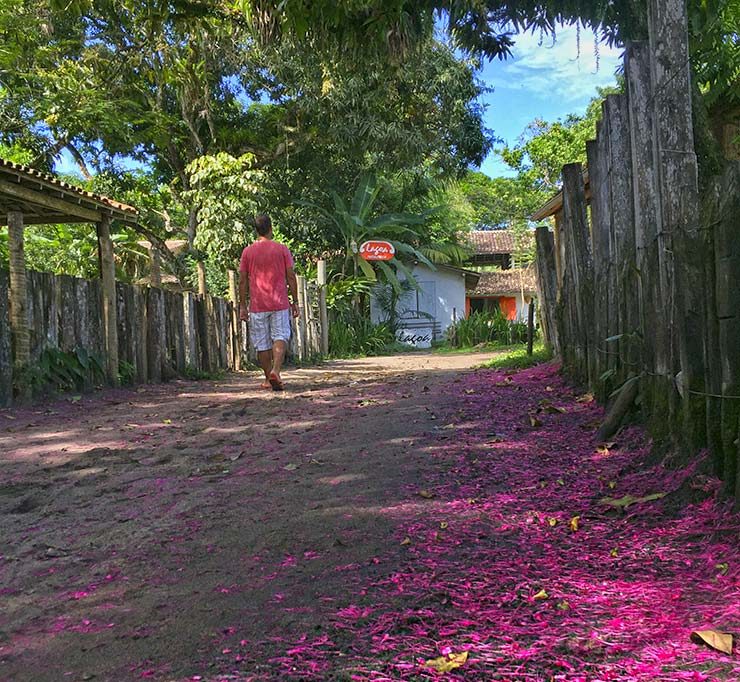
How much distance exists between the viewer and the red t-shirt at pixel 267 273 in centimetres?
771

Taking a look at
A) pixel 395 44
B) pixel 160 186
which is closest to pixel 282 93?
pixel 160 186

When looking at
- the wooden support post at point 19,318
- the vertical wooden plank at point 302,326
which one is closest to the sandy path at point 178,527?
the wooden support post at point 19,318

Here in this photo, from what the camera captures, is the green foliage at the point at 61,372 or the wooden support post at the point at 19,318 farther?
the green foliage at the point at 61,372

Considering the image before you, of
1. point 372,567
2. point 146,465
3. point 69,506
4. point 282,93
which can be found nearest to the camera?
point 372,567

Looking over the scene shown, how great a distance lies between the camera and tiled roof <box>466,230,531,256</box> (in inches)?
1477

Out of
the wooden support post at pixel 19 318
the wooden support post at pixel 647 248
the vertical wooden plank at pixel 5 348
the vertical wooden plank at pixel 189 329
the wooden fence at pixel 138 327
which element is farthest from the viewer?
the vertical wooden plank at pixel 189 329

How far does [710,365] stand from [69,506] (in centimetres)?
277

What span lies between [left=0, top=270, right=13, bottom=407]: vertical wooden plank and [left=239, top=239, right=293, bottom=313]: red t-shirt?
90.8 inches

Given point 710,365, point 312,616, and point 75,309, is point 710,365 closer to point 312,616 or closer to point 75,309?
point 312,616

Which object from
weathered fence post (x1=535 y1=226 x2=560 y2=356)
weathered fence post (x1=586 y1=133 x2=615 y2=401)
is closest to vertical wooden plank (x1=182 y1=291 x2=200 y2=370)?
weathered fence post (x1=535 y1=226 x2=560 y2=356)

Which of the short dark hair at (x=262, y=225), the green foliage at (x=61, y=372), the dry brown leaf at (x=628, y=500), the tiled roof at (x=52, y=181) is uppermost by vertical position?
the tiled roof at (x=52, y=181)

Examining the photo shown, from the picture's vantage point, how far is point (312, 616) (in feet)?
6.55

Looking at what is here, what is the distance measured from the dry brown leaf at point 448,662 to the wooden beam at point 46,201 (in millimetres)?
7169

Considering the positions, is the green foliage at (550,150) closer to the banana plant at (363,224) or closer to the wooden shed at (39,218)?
the banana plant at (363,224)
